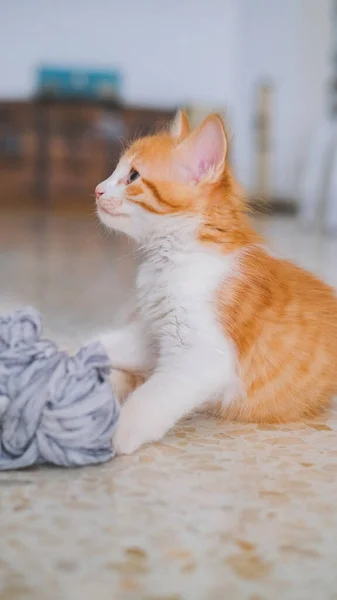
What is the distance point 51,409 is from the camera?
91cm

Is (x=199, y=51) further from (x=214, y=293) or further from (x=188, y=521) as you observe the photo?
(x=188, y=521)

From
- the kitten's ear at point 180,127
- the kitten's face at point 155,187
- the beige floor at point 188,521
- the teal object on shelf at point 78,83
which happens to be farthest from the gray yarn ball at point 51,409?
the teal object on shelf at point 78,83

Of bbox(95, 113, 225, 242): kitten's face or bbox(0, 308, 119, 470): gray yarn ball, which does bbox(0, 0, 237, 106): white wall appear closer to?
bbox(95, 113, 225, 242): kitten's face

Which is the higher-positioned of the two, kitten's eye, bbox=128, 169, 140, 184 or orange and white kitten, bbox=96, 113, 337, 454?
kitten's eye, bbox=128, 169, 140, 184

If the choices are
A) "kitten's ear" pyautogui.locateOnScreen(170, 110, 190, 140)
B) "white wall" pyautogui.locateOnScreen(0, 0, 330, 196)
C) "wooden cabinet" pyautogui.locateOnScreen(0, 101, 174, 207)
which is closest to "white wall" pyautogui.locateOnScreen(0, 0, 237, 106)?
"white wall" pyautogui.locateOnScreen(0, 0, 330, 196)

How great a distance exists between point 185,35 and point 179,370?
6.56 metres

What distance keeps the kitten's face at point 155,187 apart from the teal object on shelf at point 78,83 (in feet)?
18.6

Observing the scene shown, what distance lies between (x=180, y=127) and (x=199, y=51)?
6.23 meters

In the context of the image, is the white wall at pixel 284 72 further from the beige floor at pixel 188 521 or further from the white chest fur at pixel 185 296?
the beige floor at pixel 188 521

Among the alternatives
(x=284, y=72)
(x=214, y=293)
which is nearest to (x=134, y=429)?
(x=214, y=293)

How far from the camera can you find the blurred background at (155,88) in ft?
20.2

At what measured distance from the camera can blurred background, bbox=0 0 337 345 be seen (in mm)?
6156

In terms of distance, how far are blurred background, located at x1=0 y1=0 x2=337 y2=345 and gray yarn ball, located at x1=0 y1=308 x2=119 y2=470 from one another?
4032mm

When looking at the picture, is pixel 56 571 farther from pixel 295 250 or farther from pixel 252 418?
pixel 295 250
